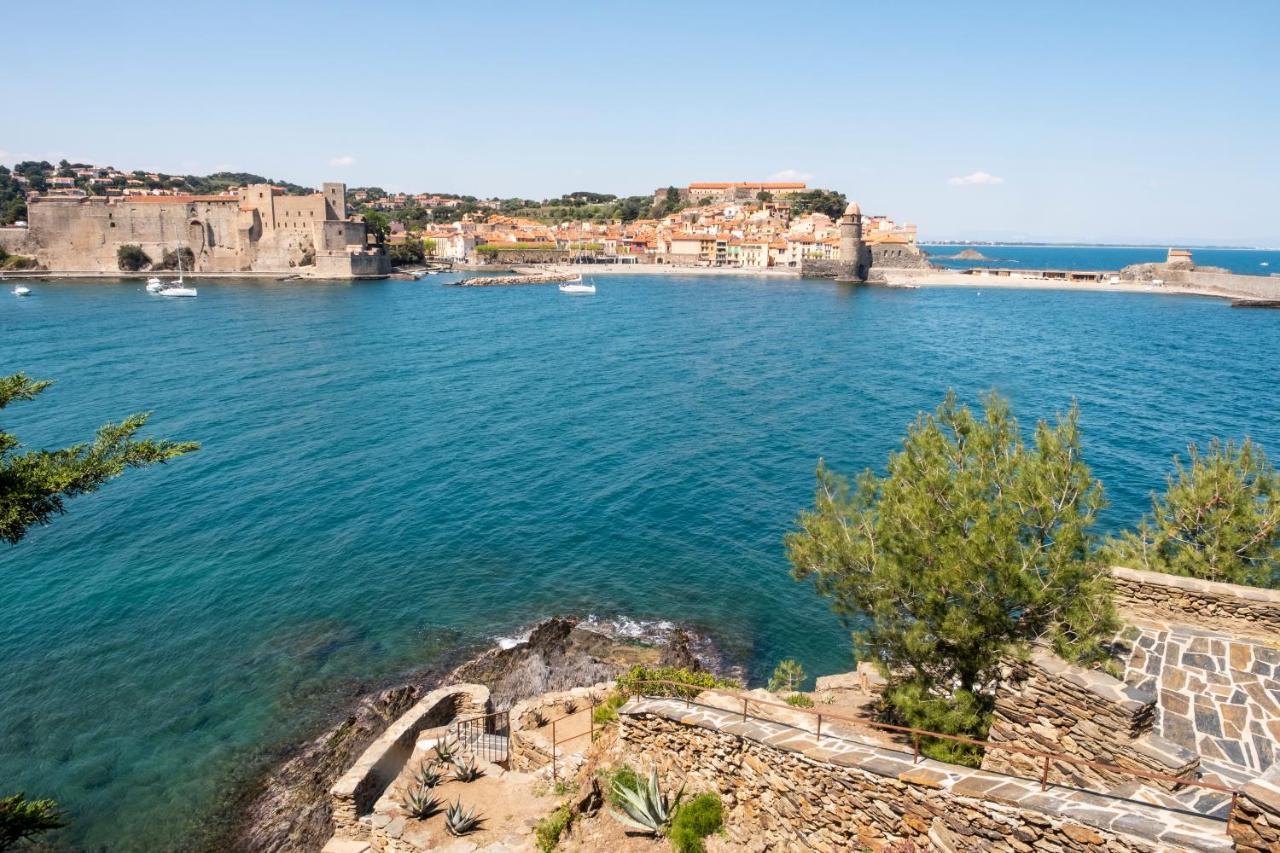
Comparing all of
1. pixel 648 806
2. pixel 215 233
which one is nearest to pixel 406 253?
pixel 215 233

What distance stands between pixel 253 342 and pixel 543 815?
164ft

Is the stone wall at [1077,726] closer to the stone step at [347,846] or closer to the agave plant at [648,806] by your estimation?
the agave plant at [648,806]

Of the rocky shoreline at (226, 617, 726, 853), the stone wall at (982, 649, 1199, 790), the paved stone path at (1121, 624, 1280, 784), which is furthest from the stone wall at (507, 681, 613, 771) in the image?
the paved stone path at (1121, 624, 1280, 784)

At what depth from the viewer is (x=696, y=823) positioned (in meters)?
7.00

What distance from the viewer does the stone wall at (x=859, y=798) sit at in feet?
14.9

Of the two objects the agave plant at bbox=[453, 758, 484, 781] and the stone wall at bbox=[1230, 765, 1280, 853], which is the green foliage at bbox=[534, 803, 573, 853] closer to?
the agave plant at bbox=[453, 758, 484, 781]

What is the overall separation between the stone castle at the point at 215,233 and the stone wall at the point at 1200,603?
9859cm

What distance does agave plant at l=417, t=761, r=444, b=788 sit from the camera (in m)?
9.10

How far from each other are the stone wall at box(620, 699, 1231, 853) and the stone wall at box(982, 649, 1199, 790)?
79 centimetres

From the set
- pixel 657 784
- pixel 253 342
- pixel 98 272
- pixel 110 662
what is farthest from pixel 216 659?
pixel 98 272

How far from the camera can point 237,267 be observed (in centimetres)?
9931

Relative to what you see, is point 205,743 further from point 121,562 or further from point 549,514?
point 549,514

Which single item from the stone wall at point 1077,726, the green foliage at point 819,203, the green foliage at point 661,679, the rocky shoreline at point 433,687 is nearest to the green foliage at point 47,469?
the rocky shoreline at point 433,687

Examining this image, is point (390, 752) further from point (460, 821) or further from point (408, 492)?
point (408, 492)
